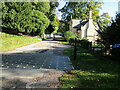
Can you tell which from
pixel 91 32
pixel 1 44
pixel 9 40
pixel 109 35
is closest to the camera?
pixel 109 35

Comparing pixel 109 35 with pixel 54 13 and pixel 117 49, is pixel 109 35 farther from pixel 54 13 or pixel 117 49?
pixel 54 13

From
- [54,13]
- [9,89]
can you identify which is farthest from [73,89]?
[54,13]

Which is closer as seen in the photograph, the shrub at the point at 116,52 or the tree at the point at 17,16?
the shrub at the point at 116,52

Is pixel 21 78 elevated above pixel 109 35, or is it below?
below

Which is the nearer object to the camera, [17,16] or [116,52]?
[116,52]

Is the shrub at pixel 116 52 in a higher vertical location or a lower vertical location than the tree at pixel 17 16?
lower

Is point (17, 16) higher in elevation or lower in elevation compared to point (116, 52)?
higher

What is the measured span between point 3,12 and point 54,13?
80.8 feet

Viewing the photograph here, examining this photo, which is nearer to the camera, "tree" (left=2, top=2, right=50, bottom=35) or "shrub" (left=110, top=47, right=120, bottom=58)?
"shrub" (left=110, top=47, right=120, bottom=58)

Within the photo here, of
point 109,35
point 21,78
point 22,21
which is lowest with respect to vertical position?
point 21,78

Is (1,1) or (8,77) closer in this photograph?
(8,77)

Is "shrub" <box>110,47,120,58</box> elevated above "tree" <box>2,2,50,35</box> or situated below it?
below

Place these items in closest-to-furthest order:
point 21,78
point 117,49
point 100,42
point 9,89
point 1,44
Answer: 1. point 9,89
2. point 21,78
3. point 117,49
4. point 100,42
5. point 1,44

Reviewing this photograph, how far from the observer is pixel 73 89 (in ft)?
12.3
